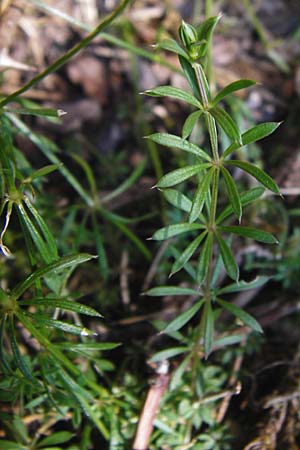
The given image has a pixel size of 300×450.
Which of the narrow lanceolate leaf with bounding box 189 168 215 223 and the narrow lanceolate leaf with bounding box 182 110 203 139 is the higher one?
the narrow lanceolate leaf with bounding box 182 110 203 139

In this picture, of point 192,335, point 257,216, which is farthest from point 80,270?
point 257,216

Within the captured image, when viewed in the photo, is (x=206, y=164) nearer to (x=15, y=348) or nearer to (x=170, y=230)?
(x=170, y=230)

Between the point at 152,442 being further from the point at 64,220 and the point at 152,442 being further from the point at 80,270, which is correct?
the point at 64,220

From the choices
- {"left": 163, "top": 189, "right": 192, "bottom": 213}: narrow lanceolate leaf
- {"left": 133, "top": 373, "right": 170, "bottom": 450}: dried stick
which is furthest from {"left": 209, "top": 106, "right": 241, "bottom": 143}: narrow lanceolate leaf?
{"left": 133, "top": 373, "right": 170, "bottom": 450}: dried stick

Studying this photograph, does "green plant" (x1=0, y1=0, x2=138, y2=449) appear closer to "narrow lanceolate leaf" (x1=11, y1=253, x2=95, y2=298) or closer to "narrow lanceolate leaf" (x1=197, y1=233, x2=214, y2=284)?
"narrow lanceolate leaf" (x1=11, y1=253, x2=95, y2=298)

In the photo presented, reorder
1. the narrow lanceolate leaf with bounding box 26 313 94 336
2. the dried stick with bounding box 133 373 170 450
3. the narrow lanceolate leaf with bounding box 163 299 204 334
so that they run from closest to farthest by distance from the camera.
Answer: the narrow lanceolate leaf with bounding box 26 313 94 336
the narrow lanceolate leaf with bounding box 163 299 204 334
the dried stick with bounding box 133 373 170 450

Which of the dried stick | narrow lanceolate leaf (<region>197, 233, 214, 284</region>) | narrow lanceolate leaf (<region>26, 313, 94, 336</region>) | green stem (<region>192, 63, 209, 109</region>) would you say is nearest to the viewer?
green stem (<region>192, 63, 209, 109</region>)
